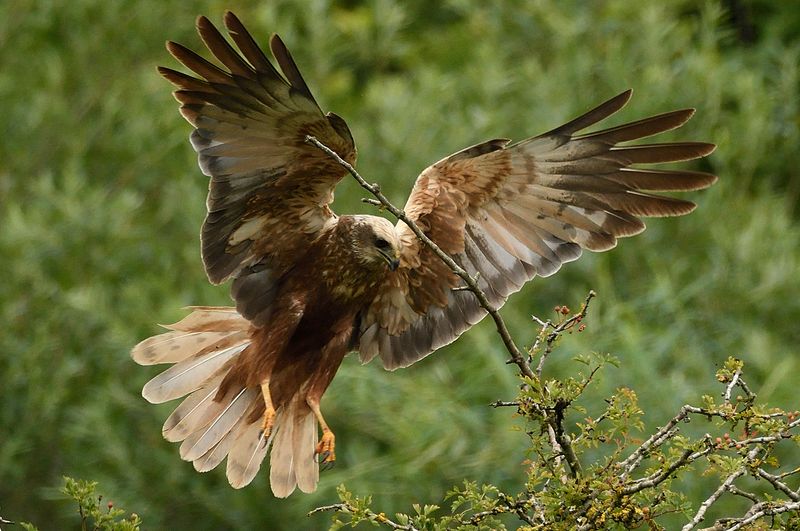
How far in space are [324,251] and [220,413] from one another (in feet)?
2.64

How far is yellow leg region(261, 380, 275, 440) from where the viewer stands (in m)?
5.41

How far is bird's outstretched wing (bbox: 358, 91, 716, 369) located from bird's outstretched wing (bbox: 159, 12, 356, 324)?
0.49 m

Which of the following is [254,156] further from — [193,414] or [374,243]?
[193,414]

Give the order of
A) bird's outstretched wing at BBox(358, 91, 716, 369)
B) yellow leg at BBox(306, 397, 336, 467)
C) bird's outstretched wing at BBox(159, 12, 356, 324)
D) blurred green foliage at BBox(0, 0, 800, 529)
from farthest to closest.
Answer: blurred green foliage at BBox(0, 0, 800, 529) < bird's outstretched wing at BBox(358, 91, 716, 369) < yellow leg at BBox(306, 397, 336, 467) < bird's outstretched wing at BBox(159, 12, 356, 324)

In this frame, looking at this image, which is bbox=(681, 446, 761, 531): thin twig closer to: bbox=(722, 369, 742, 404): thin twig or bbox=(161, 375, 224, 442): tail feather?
bbox=(722, 369, 742, 404): thin twig

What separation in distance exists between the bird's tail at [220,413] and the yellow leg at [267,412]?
0.19 metres

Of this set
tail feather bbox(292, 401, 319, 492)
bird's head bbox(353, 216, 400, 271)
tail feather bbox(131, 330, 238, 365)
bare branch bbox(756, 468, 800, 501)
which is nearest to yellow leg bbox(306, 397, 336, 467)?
tail feather bbox(292, 401, 319, 492)

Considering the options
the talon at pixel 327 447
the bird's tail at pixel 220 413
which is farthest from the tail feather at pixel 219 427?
the talon at pixel 327 447

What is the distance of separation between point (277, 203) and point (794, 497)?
2466mm

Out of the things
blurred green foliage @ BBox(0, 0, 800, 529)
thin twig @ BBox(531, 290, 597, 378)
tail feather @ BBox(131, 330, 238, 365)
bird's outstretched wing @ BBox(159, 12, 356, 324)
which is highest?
blurred green foliage @ BBox(0, 0, 800, 529)

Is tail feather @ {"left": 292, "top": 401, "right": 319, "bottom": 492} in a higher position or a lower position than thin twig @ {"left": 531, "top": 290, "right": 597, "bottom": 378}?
higher

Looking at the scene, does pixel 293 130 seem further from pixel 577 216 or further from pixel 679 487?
pixel 679 487

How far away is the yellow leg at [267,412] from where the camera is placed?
17.8 feet

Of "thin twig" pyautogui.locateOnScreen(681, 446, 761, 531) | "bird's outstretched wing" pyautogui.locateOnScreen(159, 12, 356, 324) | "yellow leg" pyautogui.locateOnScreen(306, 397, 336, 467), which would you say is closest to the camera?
"thin twig" pyautogui.locateOnScreen(681, 446, 761, 531)
